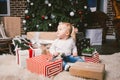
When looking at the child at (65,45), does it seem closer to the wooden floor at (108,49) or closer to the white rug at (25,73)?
the white rug at (25,73)

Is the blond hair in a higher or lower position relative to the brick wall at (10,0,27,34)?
lower

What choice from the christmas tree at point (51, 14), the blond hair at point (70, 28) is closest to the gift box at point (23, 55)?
the blond hair at point (70, 28)

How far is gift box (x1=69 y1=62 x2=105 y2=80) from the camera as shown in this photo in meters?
2.24

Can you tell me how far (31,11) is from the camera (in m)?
5.03

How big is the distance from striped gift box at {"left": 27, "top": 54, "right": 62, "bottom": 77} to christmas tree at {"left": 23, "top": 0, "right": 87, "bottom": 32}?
2.30m

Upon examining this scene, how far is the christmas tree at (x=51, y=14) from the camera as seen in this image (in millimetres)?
4835

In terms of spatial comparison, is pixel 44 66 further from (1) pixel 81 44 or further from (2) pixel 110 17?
(2) pixel 110 17

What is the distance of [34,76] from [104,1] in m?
4.62

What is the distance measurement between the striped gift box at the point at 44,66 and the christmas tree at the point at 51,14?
230cm

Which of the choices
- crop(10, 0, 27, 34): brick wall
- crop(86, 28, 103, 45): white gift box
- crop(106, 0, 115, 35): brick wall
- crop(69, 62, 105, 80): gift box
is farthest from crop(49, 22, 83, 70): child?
crop(106, 0, 115, 35): brick wall

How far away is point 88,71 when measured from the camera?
226 cm

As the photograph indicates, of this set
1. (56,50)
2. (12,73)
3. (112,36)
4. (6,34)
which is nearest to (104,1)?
(112,36)

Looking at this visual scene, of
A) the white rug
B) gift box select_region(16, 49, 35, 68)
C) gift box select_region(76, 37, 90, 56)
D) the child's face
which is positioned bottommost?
the white rug

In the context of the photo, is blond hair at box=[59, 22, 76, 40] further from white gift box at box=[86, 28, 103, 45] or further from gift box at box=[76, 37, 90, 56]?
white gift box at box=[86, 28, 103, 45]
